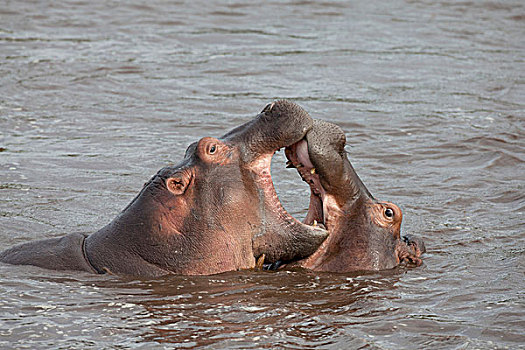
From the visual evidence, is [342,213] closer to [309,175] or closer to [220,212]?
[309,175]

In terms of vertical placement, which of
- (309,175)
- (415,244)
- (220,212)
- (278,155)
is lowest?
(415,244)

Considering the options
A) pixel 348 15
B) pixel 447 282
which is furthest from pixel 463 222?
pixel 348 15

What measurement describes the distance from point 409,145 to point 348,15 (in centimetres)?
888

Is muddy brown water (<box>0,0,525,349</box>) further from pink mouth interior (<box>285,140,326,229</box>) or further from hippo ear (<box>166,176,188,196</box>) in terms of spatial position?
hippo ear (<box>166,176,188,196</box>)

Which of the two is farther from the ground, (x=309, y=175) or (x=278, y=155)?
(x=309, y=175)

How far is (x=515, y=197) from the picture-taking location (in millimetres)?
9109

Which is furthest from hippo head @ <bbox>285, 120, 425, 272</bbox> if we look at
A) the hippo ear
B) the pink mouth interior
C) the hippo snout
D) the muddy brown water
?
the hippo ear

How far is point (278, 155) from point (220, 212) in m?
4.96

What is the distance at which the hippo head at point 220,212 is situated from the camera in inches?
241

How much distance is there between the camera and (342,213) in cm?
658

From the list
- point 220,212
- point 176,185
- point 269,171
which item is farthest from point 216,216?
point 269,171

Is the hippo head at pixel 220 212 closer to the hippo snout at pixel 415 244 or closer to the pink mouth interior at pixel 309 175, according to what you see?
the pink mouth interior at pixel 309 175

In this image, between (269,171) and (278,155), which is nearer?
(269,171)

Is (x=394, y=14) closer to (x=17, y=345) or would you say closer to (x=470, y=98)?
(x=470, y=98)
